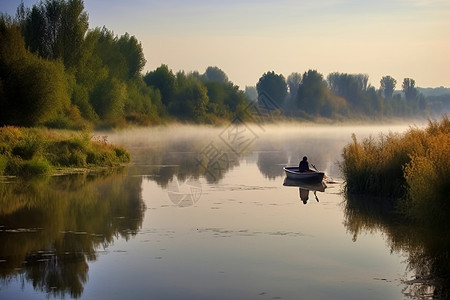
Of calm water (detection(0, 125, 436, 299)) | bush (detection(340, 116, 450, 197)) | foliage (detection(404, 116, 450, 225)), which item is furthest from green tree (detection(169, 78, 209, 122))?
foliage (detection(404, 116, 450, 225))

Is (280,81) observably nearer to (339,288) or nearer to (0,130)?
(0,130)

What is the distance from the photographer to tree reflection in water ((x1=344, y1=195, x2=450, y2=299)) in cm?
1173

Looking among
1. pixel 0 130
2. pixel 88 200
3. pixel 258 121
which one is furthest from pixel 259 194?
pixel 258 121

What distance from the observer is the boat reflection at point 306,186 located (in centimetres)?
2472

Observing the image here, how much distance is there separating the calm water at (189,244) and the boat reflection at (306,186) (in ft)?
0.55

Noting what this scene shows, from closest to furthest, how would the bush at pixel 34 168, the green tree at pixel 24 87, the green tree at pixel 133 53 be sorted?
Result: the bush at pixel 34 168 → the green tree at pixel 24 87 → the green tree at pixel 133 53

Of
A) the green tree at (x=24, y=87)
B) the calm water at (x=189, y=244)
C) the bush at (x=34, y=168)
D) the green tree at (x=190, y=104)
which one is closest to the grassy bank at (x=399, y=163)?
the calm water at (x=189, y=244)

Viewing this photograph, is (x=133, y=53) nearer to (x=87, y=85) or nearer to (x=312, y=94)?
(x=87, y=85)

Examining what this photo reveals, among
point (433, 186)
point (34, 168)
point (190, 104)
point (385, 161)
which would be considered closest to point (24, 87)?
point (34, 168)

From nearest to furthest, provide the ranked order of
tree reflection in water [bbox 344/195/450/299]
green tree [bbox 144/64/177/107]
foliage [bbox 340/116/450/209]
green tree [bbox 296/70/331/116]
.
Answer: tree reflection in water [bbox 344/195/450/299] < foliage [bbox 340/116/450/209] < green tree [bbox 144/64/177/107] < green tree [bbox 296/70/331/116]

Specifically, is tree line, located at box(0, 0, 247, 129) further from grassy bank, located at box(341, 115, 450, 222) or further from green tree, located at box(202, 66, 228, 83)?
green tree, located at box(202, 66, 228, 83)

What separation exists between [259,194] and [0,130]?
15338 mm

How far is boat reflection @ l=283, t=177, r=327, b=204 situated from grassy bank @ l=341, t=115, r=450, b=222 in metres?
1.65

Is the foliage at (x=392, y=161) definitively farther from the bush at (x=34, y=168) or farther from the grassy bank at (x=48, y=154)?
the grassy bank at (x=48, y=154)
